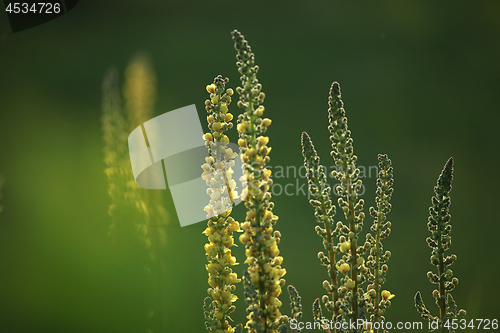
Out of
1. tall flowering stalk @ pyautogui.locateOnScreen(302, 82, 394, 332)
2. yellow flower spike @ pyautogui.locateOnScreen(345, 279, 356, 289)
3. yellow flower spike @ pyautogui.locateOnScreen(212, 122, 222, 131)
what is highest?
yellow flower spike @ pyautogui.locateOnScreen(212, 122, 222, 131)

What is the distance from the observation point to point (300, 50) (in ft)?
4.26

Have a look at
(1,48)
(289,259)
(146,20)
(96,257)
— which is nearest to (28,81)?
(1,48)

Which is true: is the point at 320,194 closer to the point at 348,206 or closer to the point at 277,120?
the point at 348,206

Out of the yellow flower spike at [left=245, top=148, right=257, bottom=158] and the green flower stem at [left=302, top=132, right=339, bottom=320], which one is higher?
the yellow flower spike at [left=245, top=148, right=257, bottom=158]

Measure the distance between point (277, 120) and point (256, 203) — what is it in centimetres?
88

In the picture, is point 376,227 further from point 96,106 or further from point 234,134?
point 96,106

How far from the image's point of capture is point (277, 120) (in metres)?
1.29

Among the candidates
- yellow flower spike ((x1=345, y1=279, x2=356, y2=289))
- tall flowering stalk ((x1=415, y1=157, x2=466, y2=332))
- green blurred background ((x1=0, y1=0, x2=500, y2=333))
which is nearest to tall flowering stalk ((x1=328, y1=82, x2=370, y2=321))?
yellow flower spike ((x1=345, y1=279, x2=356, y2=289))

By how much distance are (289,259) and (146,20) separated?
1046 millimetres

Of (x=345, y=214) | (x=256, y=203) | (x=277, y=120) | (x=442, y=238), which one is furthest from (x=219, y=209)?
(x=277, y=120)

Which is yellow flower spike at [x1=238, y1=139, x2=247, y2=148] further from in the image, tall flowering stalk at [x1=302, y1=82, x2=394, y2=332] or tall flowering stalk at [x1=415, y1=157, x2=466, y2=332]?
tall flowering stalk at [x1=415, y1=157, x2=466, y2=332]

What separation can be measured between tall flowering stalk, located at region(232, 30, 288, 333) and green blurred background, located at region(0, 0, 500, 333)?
740mm

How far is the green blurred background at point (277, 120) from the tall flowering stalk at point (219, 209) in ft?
2.16

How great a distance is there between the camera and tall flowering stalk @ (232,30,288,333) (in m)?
0.44
